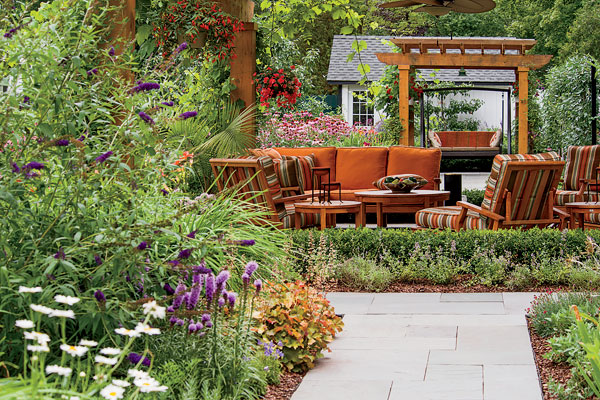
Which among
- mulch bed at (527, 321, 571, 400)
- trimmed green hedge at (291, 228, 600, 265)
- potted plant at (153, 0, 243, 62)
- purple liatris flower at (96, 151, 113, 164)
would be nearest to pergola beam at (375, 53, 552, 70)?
potted plant at (153, 0, 243, 62)

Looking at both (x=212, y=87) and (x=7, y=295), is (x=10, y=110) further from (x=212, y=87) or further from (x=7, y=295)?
(x=212, y=87)

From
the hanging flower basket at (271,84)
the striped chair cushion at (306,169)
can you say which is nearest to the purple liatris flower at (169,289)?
the striped chair cushion at (306,169)

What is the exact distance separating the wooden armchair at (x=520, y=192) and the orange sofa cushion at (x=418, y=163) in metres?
2.52

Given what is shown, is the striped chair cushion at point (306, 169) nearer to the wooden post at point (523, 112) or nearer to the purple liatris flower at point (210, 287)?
the wooden post at point (523, 112)

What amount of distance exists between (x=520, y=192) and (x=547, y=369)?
330 cm

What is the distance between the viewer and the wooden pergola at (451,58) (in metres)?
12.9

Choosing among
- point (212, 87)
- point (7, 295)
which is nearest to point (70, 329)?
point (7, 295)

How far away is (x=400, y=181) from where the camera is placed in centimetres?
867

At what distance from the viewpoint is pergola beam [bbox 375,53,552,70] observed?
1294 centimetres

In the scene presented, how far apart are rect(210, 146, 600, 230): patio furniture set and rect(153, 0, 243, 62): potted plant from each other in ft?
4.78

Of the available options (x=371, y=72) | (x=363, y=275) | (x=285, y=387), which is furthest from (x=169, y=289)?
(x=371, y=72)

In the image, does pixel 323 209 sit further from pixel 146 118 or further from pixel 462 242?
pixel 146 118

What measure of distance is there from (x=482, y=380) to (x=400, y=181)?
4.93 m

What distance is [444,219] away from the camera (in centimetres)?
793
